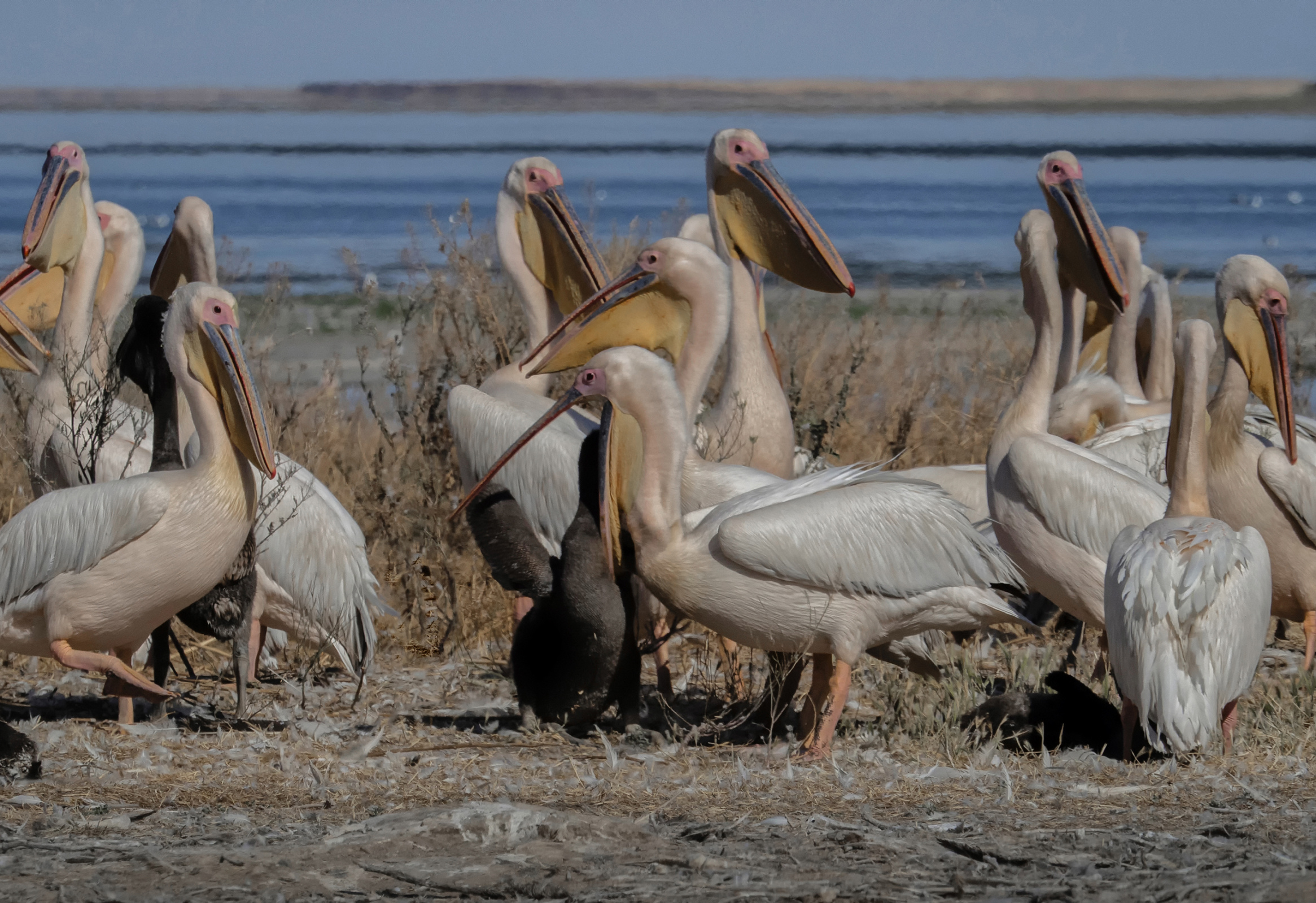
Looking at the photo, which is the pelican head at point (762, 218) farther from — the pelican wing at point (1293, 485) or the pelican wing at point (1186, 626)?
the pelican wing at point (1186, 626)

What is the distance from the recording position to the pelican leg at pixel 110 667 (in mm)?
4527

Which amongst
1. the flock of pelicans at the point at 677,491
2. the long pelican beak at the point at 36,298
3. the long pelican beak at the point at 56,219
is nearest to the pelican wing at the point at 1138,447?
the flock of pelicans at the point at 677,491

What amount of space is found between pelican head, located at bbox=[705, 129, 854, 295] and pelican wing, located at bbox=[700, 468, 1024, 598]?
147 cm

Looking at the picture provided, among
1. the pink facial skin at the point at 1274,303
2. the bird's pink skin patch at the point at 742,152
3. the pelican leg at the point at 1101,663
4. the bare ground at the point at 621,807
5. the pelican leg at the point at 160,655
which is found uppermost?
the bird's pink skin patch at the point at 742,152

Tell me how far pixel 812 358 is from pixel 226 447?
408 centimetres

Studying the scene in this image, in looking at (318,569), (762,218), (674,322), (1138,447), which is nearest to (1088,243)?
(1138,447)

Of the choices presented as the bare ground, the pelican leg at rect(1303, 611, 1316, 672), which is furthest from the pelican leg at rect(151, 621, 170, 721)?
the pelican leg at rect(1303, 611, 1316, 672)

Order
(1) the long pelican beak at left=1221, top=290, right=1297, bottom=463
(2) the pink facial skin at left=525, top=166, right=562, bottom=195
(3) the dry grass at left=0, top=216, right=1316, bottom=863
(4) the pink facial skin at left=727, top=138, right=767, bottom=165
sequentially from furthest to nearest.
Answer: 1. (2) the pink facial skin at left=525, top=166, right=562, bottom=195
2. (4) the pink facial skin at left=727, top=138, right=767, bottom=165
3. (1) the long pelican beak at left=1221, top=290, right=1297, bottom=463
4. (3) the dry grass at left=0, top=216, right=1316, bottom=863

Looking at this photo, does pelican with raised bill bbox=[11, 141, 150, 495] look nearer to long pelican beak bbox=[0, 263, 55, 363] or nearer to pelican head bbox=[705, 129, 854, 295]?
long pelican beak bbox=[0, 263, 55, 363]

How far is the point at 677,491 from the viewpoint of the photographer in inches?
188

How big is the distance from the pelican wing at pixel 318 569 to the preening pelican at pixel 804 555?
1068mm

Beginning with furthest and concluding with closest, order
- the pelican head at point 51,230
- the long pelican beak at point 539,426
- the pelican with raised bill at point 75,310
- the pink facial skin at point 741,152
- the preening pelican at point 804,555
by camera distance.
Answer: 1. the pink facial skin at point 741,152
2. the pelican head at point 51,230
3. the pelican with raised bill at point 75,310
4. the long pelican beak at point 539,426
5. the preening pelican at point 804,555

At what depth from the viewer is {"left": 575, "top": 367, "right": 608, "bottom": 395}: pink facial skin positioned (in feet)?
15.9

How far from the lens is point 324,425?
7.68 meters
